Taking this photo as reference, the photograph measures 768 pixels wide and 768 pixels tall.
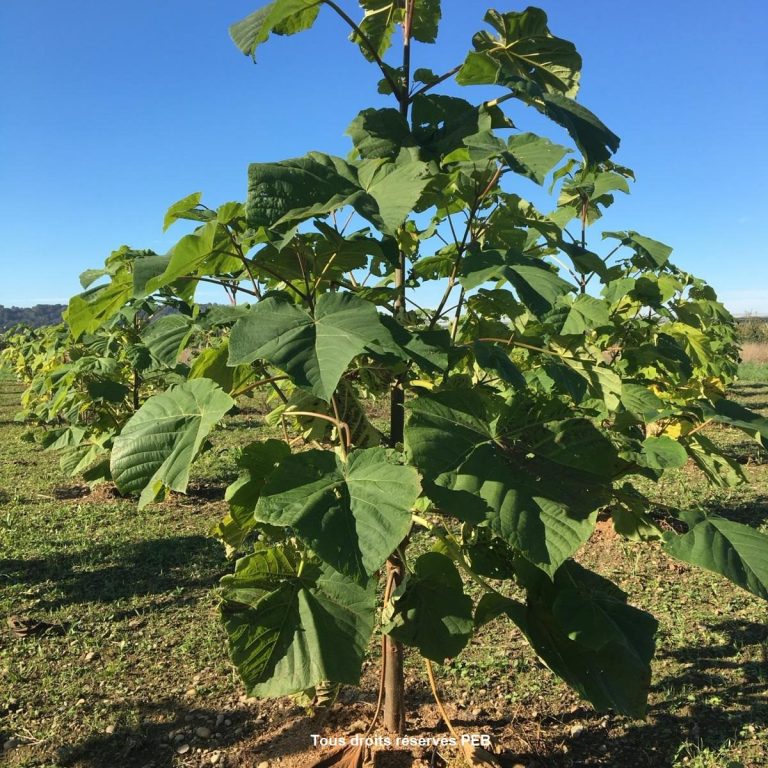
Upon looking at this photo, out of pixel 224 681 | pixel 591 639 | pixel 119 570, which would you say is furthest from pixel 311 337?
pixel 119 570

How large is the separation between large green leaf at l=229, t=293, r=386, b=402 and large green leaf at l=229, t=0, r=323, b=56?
607mm

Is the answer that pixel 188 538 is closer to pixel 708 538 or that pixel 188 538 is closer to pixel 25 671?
pixel 25 671

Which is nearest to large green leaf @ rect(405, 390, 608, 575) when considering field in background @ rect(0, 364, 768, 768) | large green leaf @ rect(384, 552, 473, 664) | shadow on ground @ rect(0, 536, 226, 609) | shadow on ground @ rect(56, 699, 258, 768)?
large green leaf @ rect(384, 552, 473, 664)

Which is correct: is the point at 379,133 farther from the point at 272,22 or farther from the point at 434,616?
the point at 434,616

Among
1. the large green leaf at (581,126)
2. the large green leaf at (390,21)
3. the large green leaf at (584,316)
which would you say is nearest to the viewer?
the large green leaf at (581,126)

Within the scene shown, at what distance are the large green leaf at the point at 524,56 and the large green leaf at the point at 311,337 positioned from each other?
61 cm

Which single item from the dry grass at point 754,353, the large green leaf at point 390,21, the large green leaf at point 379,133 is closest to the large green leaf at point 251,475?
the large green leaf at point 379,133

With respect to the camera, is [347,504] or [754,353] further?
[754,353]

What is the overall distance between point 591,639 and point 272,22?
55.9 inches

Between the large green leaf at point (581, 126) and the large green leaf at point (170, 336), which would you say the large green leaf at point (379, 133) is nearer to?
the large green leaf at point (581, 126)

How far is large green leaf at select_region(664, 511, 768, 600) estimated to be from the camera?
112 centimetres

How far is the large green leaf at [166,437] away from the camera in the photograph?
1166 millimetres

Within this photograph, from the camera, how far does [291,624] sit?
1.35m

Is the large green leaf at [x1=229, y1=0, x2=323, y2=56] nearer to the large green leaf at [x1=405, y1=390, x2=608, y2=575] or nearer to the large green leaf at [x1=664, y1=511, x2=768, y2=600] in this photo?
the large green leaf at [x1=405, y1=390, x2=608, y2=575]
